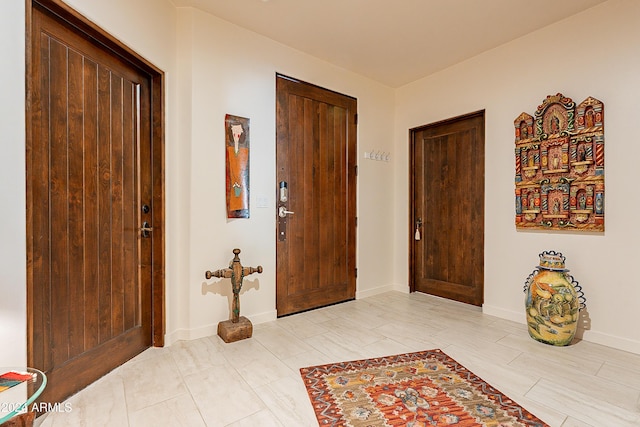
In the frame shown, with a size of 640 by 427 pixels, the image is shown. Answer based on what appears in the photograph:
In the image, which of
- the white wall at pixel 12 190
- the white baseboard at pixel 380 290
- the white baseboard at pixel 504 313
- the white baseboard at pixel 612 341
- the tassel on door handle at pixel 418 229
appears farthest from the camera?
the tassel on door handle at pixel 418 229

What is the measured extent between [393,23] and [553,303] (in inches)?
106

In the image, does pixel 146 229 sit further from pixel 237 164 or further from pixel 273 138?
pixel 273 138

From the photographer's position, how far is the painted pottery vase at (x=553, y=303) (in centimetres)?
237

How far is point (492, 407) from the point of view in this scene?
65.1 inches

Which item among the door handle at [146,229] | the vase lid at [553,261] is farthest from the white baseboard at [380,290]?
the door handle at [146,229]

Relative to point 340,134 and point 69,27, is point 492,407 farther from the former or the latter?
point 69,27

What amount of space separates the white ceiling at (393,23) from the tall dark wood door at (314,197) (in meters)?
0.47

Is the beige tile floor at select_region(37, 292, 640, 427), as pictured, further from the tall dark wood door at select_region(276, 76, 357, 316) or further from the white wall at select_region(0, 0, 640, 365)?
the tall dark wood door at select_region(276, 76, 357, 316)

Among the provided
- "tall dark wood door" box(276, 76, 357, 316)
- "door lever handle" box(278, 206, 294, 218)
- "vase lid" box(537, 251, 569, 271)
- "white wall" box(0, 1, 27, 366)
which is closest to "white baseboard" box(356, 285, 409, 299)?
"tall dark wood door" box(276, 76, 357, 316)

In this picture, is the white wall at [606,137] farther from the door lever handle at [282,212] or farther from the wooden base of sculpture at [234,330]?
the wooden base of sculpture at [234,330]

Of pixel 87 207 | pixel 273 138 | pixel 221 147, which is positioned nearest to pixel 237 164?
pixel 221 147

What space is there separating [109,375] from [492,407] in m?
2.34

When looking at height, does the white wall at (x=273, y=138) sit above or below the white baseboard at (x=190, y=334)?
above

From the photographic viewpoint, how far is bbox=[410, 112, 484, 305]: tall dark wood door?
3.43 meters
